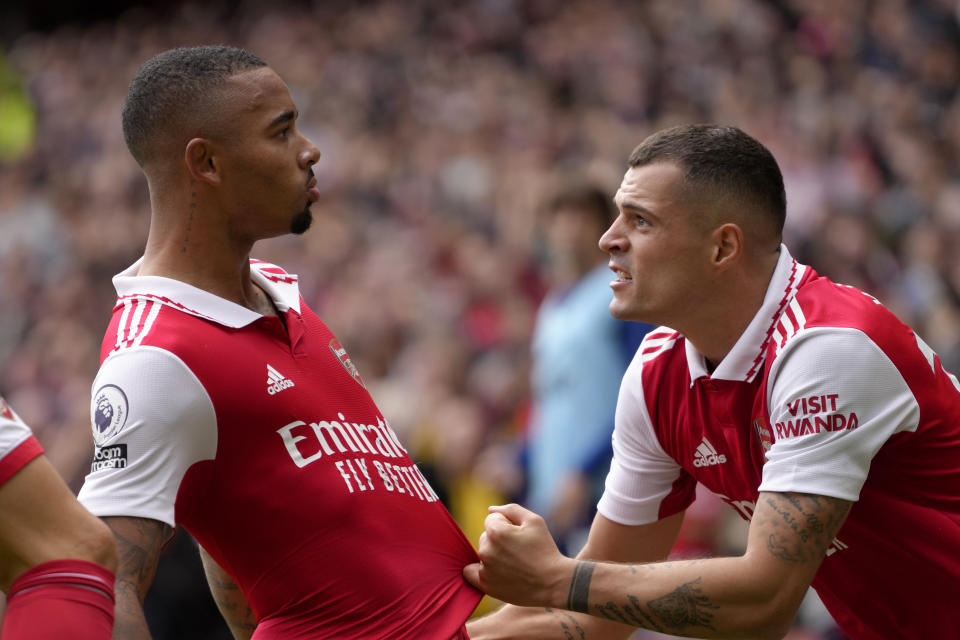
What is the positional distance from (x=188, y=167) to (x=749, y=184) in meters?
1.42

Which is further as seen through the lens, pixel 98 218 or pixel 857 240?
pixel 98 218

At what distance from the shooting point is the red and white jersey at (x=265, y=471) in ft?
8.50

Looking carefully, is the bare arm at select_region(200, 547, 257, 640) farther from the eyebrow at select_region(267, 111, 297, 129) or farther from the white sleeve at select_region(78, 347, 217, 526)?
the eyebrow at select_region(267, 111, 297, 129)

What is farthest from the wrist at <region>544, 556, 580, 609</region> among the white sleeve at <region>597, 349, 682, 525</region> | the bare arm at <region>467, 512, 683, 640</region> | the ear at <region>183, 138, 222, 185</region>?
the ear at <region>183, 138, 222, 185</region>

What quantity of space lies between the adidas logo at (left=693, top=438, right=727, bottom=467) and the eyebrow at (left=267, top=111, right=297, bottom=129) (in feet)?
4.42

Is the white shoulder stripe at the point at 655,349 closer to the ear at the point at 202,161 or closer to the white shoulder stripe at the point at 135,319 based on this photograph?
the ear at the point at 202,161

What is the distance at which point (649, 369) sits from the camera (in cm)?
338

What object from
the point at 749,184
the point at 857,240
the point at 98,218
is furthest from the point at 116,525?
the point at 98,218

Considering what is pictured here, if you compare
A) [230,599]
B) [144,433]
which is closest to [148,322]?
[144,433]

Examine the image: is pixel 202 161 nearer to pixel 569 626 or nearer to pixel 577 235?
pixel 569 626

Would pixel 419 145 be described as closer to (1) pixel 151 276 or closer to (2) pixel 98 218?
(2) pixel 98 218

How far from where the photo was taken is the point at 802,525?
2.81 metres

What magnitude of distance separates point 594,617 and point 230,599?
39.6 inches

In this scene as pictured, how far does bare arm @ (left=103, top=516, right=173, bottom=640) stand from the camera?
8.16 ft
